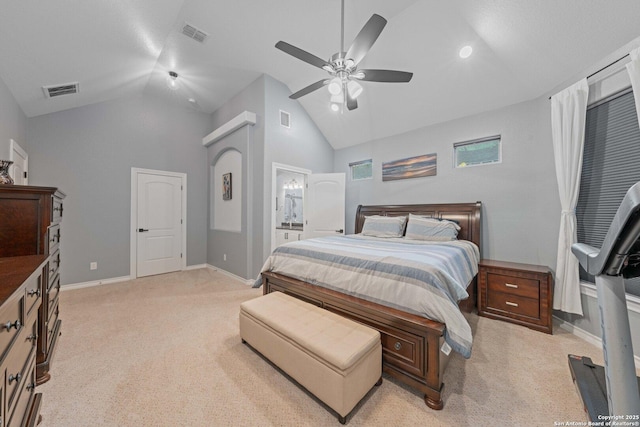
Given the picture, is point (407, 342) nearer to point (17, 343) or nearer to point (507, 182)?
point (17, 343)

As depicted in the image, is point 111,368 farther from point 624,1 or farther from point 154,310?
point 624,1

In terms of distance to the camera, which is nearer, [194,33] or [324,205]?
[194,33]

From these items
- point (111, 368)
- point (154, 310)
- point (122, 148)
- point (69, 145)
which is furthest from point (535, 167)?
point (69, 145)

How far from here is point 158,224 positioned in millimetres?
4832

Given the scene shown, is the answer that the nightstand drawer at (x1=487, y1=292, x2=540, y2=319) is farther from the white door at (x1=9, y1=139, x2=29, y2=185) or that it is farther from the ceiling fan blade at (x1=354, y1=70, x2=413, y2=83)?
the white door at (x1=9, y1=139, x2=29, y2=185)

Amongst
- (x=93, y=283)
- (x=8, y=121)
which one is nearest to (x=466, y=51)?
(x=8, y=121)

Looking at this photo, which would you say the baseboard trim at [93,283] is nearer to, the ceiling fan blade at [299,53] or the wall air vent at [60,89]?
the wall air vent at [60,89]

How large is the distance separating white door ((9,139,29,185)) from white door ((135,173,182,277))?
1.39m

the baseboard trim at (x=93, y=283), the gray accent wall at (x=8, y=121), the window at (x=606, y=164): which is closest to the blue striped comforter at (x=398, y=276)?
the window at (x=606, y=164)

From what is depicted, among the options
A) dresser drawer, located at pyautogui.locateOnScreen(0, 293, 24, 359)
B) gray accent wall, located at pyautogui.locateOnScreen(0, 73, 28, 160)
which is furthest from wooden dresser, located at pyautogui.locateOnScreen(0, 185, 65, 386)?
gray accent wall, located at pyautogui.locateOnScreen(0, 73, 28, 160)

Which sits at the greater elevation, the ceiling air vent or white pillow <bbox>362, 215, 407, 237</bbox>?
the ceiling air vent

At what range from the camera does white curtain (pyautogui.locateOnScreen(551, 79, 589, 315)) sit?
2475mm

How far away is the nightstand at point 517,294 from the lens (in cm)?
254

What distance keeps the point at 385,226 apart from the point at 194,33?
3.95 metres
